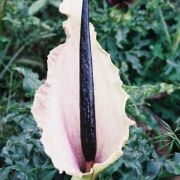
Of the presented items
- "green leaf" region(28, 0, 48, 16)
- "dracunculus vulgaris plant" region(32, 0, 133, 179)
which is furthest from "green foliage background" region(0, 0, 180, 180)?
"dracunculus vulgaris plant" region(32, 0, 133, 179)

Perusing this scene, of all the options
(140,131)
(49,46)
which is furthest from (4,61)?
(140,131)

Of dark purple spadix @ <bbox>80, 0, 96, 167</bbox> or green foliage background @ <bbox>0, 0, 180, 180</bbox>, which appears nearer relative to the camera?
dark purple spadix @ <bbox>80, 0, 96, 167</bbox>

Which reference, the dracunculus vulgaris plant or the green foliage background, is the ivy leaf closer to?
the green foliage background

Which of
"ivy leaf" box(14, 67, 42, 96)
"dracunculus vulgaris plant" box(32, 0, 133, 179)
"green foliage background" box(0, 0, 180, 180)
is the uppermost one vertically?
"dracunculus vulgaris plant" box(32, 0, 133, 179)

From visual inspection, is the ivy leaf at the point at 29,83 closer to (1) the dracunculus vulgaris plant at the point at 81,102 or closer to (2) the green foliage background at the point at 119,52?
(2) the green foliage background at the point at 119,52

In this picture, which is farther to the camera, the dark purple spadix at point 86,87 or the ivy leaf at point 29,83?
the ivy leaf at point 29,83

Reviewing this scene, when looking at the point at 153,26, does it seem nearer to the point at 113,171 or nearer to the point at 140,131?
the point at 140,131

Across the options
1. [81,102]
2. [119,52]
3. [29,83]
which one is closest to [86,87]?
[81,102]

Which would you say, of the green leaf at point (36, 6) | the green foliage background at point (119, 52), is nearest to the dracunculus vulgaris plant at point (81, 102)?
the green foliage background at point (119, 52)
